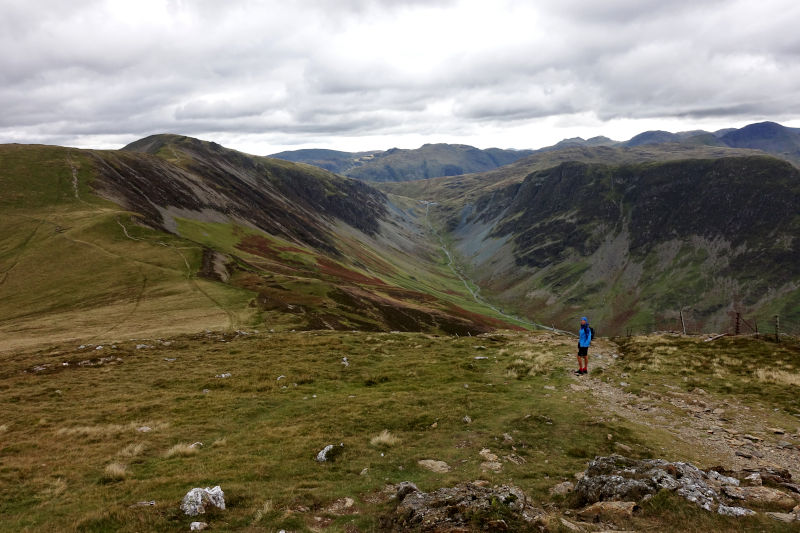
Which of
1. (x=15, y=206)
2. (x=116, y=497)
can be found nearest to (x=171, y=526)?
(x=116, y=497)

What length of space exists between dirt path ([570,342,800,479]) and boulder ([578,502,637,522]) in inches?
244

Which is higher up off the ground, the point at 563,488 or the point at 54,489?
the point at 54,489

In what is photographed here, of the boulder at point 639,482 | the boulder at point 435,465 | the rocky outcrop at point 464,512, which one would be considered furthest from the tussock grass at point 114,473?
the boulder at point 639,482

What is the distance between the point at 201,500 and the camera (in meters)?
12.0

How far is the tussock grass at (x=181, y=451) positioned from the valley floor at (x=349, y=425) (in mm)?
72

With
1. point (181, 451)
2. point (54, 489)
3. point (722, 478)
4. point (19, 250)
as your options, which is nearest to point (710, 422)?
point (722, 478)

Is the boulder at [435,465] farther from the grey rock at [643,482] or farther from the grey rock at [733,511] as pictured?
the grey rock at [733,511]

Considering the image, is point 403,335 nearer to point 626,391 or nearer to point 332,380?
point 332,380

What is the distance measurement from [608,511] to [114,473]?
52.9 feet

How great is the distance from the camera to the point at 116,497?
521 inches

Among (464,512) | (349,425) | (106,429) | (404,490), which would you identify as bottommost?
(349,425)

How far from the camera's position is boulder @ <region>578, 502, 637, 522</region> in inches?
432

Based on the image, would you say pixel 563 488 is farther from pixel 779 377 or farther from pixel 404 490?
pixel 779 377

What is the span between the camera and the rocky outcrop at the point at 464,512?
32.8 ft
